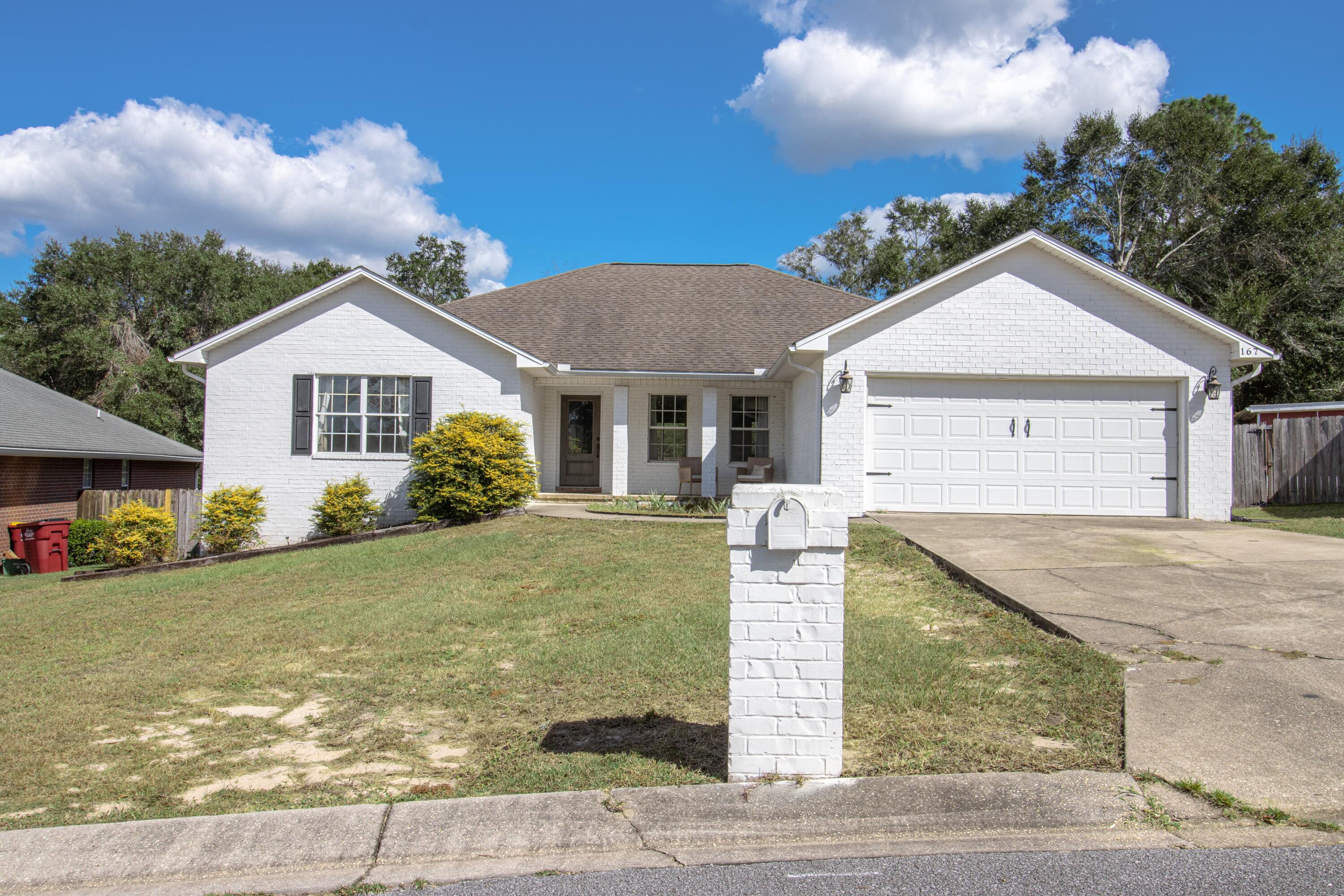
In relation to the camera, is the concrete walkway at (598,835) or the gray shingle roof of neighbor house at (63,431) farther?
the gray shingle roof of neighbor house at (63,431)

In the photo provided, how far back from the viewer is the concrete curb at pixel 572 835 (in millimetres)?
3328

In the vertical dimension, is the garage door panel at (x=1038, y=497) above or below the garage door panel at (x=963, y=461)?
below

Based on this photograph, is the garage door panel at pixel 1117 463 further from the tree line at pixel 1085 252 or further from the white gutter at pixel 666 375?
the tree line at pixel 1085 252

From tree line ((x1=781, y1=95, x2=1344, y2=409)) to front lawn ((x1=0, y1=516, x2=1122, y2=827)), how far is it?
76.2 feet

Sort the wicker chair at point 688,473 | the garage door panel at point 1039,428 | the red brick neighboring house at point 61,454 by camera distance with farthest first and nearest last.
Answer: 1. the red brick neighboring house at point 61,454
2. the wicker chair at point 688,473
3. the garage door panel at point 1039,428

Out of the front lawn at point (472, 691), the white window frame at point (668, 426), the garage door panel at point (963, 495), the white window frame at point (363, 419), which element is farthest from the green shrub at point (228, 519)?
the garage door panel at point (963, 495)

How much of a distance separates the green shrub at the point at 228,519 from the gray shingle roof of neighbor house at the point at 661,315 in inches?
203

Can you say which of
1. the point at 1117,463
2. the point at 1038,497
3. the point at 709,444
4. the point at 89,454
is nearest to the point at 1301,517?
the point at 1117,463

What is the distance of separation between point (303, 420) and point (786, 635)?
14.3m

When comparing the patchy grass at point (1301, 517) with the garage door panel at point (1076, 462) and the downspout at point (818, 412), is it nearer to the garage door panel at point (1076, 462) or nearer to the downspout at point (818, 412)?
the garage door panel at point (1076, 462)

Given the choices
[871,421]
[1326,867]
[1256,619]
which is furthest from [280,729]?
[871,421]

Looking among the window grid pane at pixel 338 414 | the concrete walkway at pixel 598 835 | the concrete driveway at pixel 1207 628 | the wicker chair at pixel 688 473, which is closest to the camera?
the concrete walkway at pixel 598 835

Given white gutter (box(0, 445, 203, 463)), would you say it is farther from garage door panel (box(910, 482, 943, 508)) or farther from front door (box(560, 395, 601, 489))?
garage door panel (box(910, 482, 943, 508))

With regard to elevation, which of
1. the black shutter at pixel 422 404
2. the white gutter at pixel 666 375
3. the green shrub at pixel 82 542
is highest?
the white gutter at pixel 666 375
